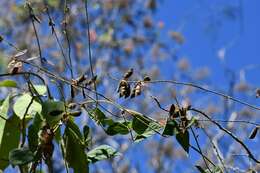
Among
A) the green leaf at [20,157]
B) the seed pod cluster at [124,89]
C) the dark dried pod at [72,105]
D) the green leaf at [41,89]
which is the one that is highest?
the seed pod cluster at [124,89]

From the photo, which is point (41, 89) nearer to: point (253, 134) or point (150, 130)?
point (150, 130)

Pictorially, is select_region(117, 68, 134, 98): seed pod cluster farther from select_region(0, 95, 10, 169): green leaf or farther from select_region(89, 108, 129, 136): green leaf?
select_region(0, 95, 10, 169): green leaf

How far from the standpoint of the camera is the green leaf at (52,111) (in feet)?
4.09

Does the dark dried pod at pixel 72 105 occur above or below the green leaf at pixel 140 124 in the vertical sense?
above

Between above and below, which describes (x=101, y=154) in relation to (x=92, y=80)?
below

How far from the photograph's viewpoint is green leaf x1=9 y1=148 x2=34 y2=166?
46.8 inches

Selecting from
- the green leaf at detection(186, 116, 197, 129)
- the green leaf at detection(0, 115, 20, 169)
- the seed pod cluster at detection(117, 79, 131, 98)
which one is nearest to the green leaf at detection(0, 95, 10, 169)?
the green leaf at detection(0, 115, 20, 169)

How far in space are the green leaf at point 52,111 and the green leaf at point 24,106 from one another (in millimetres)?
68

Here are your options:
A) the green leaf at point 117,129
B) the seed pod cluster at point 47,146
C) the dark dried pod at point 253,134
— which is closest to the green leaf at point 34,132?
the seed pod cluster at point 47,146

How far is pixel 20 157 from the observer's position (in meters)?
1.20

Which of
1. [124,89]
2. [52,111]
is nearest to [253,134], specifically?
[124,89]

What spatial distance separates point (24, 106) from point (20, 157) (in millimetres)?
161

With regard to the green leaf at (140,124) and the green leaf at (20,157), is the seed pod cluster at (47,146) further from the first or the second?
the green leaf at (140,124)

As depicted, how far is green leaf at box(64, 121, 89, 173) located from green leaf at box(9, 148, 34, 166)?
102 millimetres
